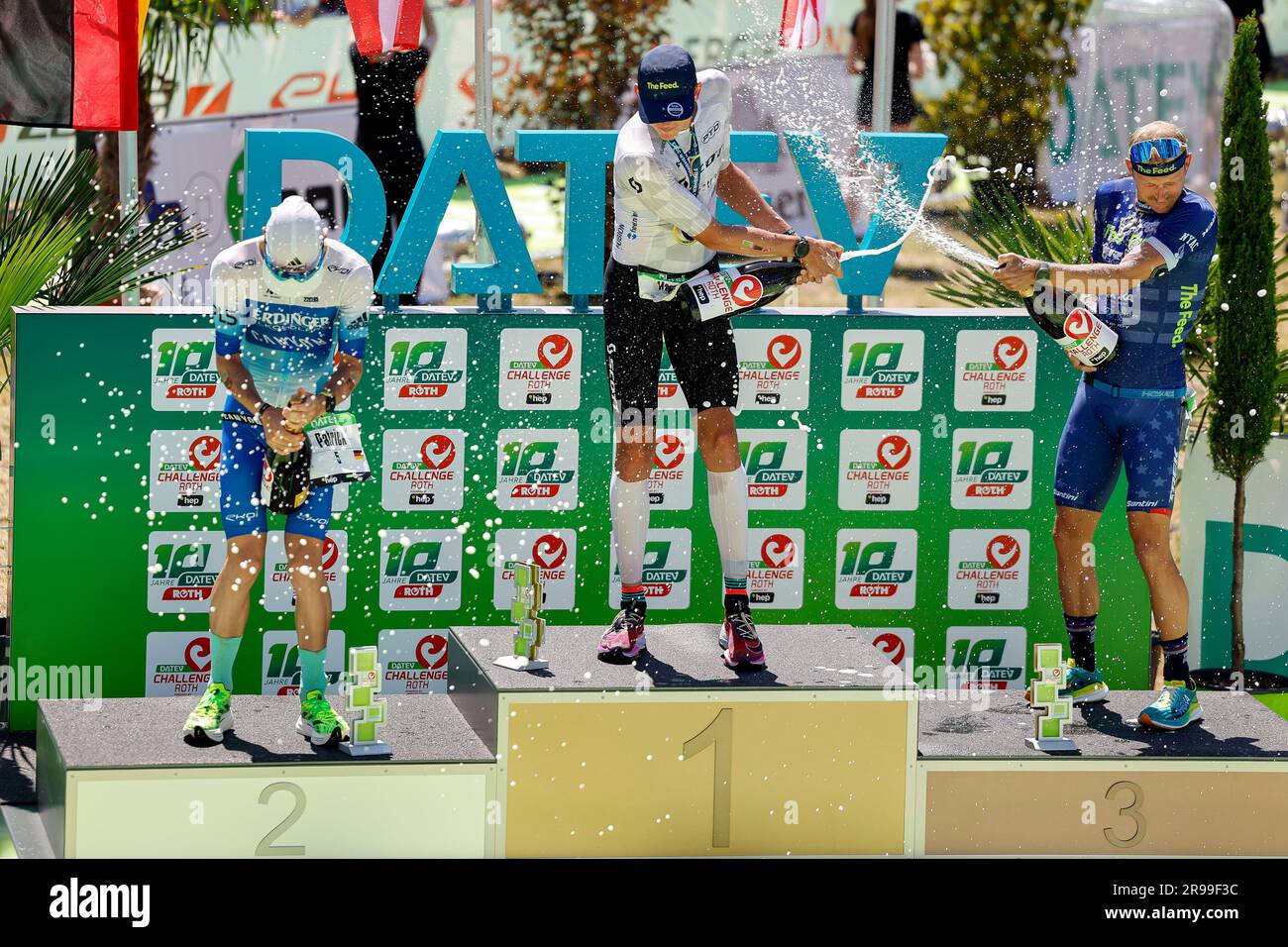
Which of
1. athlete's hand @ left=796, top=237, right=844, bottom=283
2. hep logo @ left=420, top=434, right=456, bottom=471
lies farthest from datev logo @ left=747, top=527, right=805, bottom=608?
athlete's hand @ left=796, top=237, right=844, bottom=283

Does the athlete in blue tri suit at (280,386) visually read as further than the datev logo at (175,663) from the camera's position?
No

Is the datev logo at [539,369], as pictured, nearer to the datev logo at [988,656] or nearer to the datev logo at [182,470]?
the datev logo at [182,470]

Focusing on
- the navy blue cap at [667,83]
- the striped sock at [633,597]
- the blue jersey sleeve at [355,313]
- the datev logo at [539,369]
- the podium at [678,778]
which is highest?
the navy blue cap at [667,83]

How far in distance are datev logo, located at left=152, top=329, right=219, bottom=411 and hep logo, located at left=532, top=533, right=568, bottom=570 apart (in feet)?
4.57

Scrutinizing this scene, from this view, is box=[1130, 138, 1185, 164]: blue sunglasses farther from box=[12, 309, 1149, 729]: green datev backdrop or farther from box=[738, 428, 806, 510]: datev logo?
box=[738, 428, 806, 510]: datev logo

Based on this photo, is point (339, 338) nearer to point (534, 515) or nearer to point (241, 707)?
point (241, 707)

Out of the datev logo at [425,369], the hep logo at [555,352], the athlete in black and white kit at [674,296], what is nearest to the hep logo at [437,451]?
the datev logo at [425,369]

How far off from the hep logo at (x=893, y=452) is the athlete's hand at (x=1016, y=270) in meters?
1.69

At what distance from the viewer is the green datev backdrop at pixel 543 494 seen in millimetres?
6977

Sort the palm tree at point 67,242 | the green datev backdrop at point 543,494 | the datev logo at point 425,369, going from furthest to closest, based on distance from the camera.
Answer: the datev logo at point 425,369 < the green datev backdrop at point 543,494 < the palm tree at point 67,242

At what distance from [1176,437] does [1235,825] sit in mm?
1274

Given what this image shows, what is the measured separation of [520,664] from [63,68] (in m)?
3.27

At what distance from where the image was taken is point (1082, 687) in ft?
20.9
